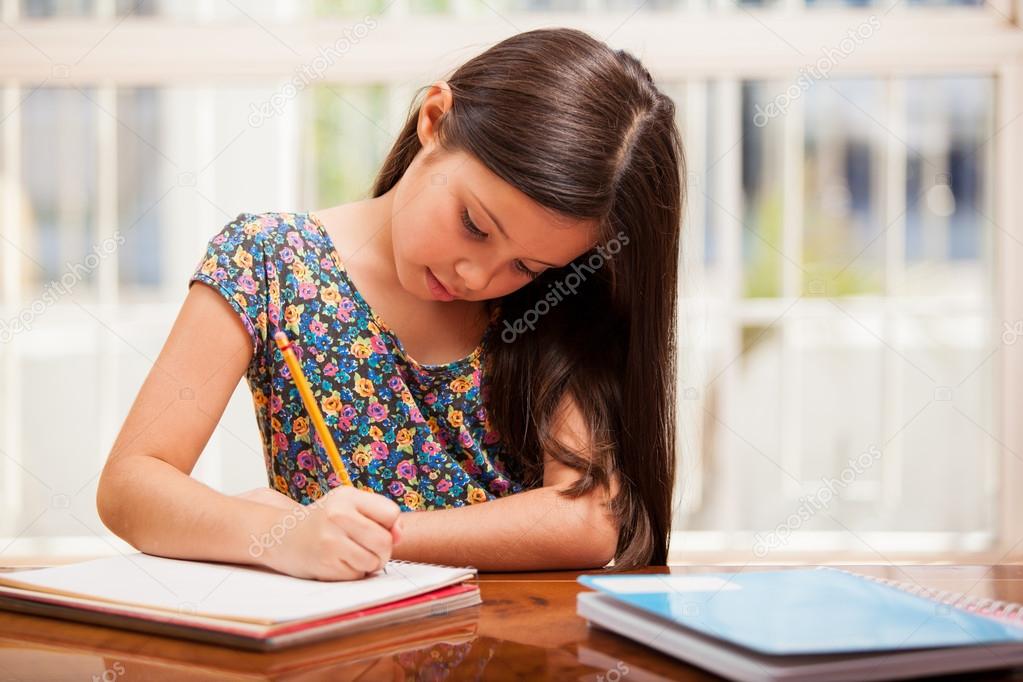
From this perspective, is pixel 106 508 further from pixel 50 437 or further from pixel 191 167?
pixel 50 437

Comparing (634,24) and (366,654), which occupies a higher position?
(634,24)

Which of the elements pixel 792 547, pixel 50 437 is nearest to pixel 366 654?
pixel 792 547

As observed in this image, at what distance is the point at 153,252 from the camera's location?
328cm

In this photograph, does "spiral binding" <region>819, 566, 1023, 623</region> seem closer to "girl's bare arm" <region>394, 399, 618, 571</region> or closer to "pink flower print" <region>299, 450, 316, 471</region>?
"girl's bare arm" <region>394, 399, 618, 571</region>

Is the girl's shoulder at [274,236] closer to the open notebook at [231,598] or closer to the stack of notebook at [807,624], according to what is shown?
the open notebook at [231,598]

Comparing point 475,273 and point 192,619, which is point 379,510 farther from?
point 475,273

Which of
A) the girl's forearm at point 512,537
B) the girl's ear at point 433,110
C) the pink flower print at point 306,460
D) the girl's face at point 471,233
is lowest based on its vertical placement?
the girl's forearm at point 512,537

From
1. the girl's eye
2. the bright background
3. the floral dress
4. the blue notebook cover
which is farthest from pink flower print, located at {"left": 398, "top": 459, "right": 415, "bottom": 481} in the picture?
the bright background

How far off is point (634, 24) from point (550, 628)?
2.14 metres

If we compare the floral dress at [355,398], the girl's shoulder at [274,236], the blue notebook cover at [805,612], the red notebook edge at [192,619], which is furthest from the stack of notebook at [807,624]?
the girl's shoulder at [274,236]

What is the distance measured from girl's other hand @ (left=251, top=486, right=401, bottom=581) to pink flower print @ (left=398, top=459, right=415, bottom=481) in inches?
18.4

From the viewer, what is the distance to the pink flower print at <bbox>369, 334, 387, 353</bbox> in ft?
4.43

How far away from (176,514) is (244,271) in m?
0.36

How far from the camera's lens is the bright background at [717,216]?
2.66 meters
